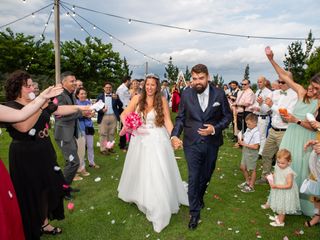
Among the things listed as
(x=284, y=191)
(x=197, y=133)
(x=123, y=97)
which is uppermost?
(x=197, y=133)

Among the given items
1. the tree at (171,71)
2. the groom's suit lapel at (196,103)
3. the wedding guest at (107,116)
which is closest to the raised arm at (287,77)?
the groom's suit lapel at (196,103)

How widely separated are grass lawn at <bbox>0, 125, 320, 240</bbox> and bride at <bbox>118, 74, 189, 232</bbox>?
244mm

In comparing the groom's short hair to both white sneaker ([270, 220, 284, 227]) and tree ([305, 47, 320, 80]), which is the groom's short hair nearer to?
white sneaker ([270, 220, 284, 227])

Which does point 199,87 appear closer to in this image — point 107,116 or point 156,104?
point 156,104

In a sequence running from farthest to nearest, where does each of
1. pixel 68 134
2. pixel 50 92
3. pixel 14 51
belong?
1. pixel 14 51
2. pixel 68 134
3. pixel 50 92

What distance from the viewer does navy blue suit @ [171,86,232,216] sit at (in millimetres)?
5176

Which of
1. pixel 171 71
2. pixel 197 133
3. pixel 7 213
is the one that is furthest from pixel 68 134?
pixel 171 71

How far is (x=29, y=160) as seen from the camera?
421cm

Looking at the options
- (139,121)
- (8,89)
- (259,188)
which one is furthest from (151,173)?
(259,188)

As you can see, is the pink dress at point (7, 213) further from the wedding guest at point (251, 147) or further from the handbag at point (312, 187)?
the wedding guest at point (251, 147)

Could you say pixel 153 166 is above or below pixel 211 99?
below

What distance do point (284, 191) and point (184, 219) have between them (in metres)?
1.89

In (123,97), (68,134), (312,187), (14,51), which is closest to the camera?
(312,187)

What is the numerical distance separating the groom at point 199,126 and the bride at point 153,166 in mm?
554
